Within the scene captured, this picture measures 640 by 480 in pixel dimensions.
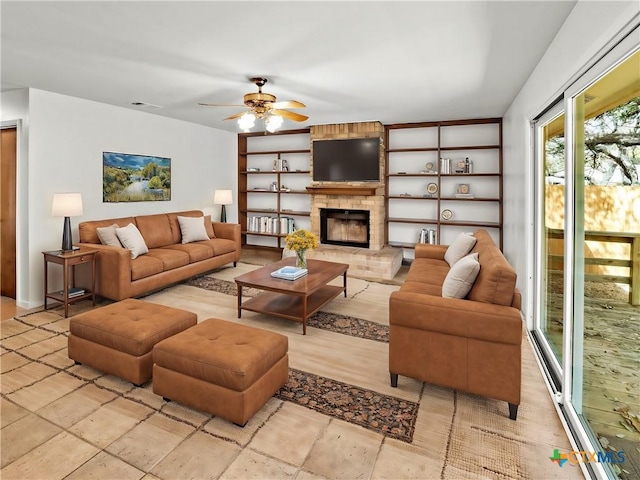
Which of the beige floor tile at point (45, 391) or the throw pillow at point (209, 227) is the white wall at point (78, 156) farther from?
the beige floor tile at point (45, 391)

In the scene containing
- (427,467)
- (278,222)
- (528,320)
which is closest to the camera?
(427,467)

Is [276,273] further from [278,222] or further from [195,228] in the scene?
[278,222]

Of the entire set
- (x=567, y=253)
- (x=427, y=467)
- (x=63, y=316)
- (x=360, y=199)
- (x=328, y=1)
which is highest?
(x=328, y=1)

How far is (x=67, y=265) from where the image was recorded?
393 centimetres

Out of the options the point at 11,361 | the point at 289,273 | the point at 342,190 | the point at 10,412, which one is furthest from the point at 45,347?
the point at 342,190

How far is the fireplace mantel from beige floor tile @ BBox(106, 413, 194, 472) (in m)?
4.66

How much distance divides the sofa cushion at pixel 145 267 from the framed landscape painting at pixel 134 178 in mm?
1244

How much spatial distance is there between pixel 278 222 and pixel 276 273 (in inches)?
139

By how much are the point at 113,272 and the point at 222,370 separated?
2747 millimetres

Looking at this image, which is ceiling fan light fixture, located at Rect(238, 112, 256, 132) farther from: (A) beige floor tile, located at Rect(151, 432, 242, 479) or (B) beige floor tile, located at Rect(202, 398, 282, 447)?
(A) beige floor tile, located at Rect(151, 432, 242, 479)

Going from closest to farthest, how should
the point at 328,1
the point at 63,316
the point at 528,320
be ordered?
1. the point at 328,1
2. the point at 528,320
3. the point at 63,316

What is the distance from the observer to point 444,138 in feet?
20.3

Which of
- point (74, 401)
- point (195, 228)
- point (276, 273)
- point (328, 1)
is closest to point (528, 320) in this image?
point (276, 273)

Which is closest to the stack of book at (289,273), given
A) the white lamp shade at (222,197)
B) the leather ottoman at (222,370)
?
the leather ottoman at (222,370)
